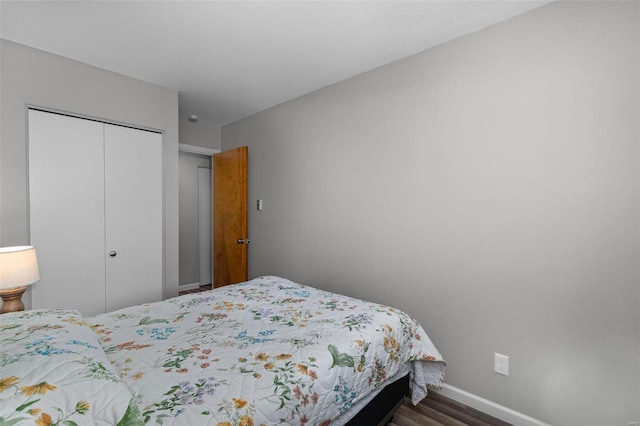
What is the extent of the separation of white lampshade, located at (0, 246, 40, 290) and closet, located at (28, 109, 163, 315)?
55 cm

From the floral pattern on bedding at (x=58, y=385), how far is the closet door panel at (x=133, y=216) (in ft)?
6.01

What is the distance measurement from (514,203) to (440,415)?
1.44 metres

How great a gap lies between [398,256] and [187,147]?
3.13 meters

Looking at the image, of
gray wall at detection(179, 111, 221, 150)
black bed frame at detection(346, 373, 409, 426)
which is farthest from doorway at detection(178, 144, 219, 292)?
black bed frame at detection(346, 373, 409, 426)

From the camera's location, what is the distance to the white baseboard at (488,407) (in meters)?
1.83

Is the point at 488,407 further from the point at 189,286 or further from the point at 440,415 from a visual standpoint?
the point at 189,286

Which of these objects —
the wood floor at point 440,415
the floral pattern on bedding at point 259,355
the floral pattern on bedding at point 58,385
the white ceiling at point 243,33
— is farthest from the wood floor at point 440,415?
the white ceiling at point 243,33

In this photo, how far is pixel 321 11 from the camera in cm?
188

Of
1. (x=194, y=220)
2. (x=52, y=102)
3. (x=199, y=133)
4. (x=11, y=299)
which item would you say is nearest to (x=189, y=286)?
(x=194, y=220)

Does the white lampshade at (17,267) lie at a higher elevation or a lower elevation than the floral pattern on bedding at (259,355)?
higher

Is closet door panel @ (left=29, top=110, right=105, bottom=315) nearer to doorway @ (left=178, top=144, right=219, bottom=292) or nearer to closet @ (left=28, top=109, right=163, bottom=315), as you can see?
closet @ (left=28, top=109, right=163, bottom=315)

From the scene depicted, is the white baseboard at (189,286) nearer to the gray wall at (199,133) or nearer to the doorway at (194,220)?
the doorway at (194,220)

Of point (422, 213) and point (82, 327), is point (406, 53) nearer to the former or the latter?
point (422, 213)

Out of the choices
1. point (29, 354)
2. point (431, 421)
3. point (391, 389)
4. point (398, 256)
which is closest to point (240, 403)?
point (29, 354)
